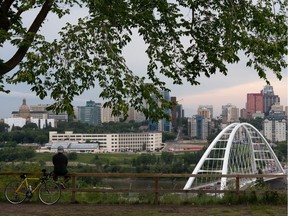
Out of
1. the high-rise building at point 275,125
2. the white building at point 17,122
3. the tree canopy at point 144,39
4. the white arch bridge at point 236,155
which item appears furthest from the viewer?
the white building at point 17,122

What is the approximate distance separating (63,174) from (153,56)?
15.2 ft

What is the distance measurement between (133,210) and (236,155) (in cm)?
5098

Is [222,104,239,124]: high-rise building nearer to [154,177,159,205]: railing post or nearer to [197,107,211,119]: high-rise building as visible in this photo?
[197,107,211,119]: high-rise building

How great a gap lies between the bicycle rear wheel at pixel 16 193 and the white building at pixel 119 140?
9189 cm

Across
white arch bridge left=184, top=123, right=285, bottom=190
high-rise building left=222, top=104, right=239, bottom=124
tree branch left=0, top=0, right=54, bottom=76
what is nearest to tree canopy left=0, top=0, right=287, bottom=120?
tree branch left=0, top=0, right=54, bottom=76

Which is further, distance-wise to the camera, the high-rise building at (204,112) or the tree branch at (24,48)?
the high-rise building at (204,112)

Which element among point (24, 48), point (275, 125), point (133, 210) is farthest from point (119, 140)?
point (24, 48)

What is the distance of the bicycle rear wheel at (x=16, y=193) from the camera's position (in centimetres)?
1543

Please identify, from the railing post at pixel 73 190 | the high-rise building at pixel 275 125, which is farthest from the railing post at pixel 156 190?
→ the high-rise building at pixel 275 125

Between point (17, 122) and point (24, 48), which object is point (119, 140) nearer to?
point (17, 122)

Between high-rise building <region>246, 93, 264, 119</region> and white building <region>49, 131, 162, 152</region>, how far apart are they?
23296 mm

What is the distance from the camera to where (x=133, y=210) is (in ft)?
46.4

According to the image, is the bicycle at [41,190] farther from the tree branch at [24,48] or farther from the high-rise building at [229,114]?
the high-rise building at [229,114]

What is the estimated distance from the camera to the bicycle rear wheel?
15.4 metres
